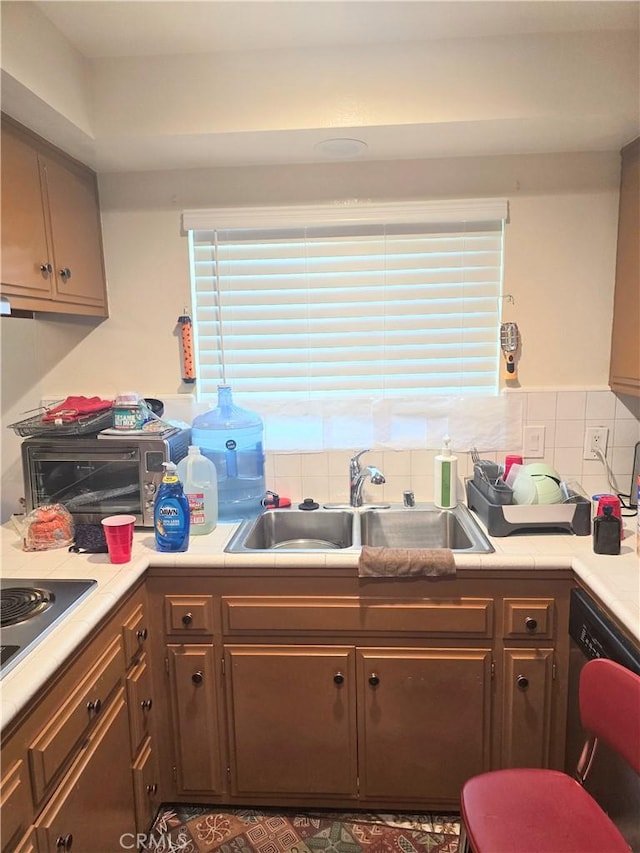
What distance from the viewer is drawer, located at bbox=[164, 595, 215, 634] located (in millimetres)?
1703

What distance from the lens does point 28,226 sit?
1691 millimetres

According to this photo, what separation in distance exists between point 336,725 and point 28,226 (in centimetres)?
180

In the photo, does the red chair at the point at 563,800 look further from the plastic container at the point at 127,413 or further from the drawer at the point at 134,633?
the plastic container at the point at 127,413

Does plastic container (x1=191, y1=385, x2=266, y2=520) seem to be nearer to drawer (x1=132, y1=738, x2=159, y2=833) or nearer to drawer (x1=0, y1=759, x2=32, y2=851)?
drawer (x1=132, y1=738, x2=159, y2=833)

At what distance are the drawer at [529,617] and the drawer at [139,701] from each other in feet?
3.56

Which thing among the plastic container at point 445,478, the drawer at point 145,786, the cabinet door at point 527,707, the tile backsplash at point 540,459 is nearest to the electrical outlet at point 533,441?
the tile backsplash at point 540,459

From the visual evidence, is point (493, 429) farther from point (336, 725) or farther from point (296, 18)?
point (296, 18)

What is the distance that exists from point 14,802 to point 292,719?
88 centimetres

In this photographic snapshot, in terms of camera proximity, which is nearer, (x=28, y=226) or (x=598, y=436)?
(x=28, y=226)

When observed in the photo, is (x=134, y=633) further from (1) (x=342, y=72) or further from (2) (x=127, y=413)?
(1) (x=342, y=72)

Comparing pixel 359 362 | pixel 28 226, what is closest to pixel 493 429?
pixel 359 362

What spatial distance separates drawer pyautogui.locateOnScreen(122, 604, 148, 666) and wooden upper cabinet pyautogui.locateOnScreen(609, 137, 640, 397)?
1.78 meters

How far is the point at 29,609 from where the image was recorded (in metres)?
1.33

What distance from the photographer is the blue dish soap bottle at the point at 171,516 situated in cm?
168
